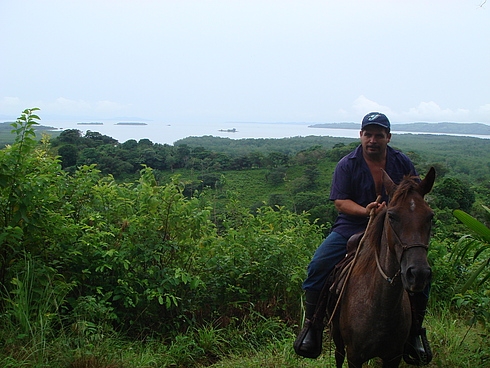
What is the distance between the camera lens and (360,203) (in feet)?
11.9

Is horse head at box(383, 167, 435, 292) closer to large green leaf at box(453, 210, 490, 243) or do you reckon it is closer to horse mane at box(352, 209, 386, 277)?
horse mane at box(352, 209, 386, 277)

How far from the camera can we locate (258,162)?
147ft

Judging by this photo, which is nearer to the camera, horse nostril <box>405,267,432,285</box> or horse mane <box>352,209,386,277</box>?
horse nostril <box>405,267,432,285</box>

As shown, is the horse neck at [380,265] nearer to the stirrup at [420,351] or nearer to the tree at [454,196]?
the stirrup at [420,351]

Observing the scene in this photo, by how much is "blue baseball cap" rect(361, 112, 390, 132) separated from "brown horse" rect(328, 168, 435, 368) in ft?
2.67

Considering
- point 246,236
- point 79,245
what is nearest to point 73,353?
point 79,245

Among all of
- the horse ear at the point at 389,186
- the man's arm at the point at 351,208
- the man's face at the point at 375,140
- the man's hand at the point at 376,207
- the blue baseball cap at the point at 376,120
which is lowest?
the man's arm at the point at 351,208

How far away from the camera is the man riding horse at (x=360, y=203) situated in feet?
11.6

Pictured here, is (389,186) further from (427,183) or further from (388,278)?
(388,278)

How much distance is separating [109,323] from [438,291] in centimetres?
413

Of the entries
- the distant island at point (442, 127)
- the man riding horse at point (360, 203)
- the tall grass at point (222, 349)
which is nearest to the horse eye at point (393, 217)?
the man riding horse at point (360, 203)

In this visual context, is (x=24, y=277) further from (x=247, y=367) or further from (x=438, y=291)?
(x=438, y=291)

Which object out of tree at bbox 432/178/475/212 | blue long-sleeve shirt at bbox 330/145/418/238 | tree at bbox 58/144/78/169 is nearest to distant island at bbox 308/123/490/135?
tree at bbox 432/178/475/212

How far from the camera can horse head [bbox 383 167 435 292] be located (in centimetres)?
234
